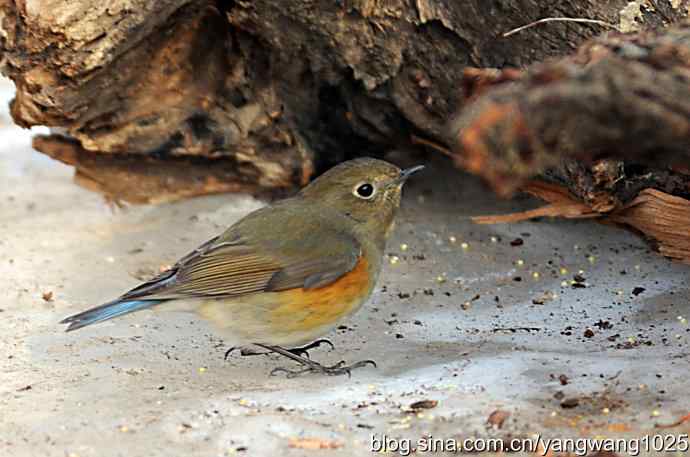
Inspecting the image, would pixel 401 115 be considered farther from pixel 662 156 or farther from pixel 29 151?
pixel 29 151

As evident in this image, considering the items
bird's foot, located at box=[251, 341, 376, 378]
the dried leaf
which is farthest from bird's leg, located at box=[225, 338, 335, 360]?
the dried leaf

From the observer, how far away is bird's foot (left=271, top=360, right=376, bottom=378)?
4664 millimetres

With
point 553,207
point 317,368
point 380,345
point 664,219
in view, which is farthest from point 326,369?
point 664,219

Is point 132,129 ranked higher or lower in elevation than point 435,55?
lower

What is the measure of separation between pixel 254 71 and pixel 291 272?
1692 mm

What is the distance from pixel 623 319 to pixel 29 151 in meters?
5.06

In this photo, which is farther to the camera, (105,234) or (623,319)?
(105,234)

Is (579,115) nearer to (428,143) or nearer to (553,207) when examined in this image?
(553,207)

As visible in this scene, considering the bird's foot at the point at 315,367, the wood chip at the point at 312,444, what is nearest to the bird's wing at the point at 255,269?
the bird's foot at the point at 315,367

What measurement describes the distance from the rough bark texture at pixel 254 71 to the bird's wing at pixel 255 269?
46.4 inches

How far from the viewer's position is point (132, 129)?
20.0 feet

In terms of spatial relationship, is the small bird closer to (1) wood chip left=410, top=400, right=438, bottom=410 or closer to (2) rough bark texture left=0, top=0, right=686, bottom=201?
(1) wood chip left=410, top=400, right=438, bottom=410

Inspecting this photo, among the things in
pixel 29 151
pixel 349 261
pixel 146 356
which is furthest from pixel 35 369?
pixel 29 151

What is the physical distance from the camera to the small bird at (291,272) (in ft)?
15.4
